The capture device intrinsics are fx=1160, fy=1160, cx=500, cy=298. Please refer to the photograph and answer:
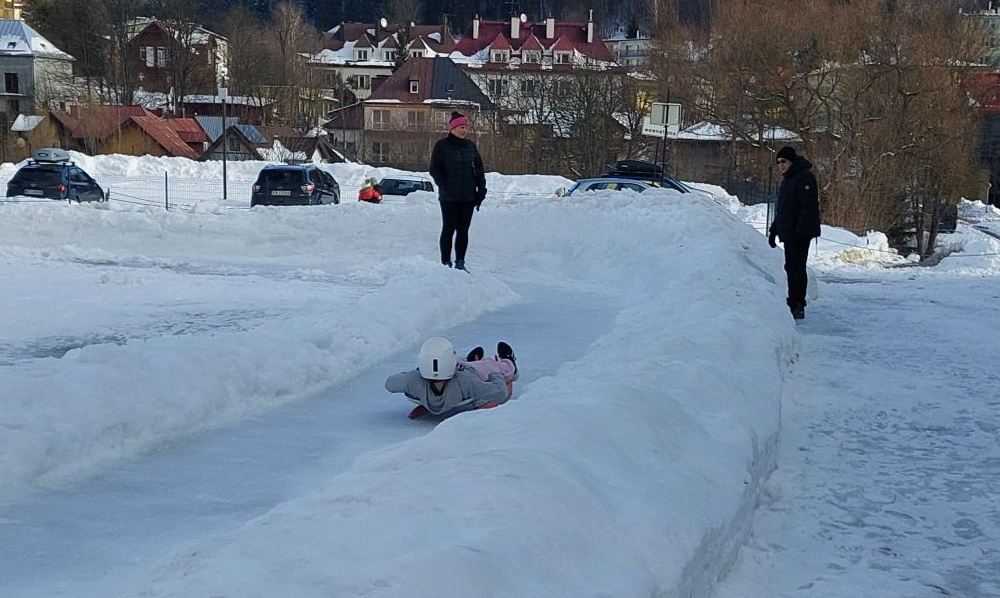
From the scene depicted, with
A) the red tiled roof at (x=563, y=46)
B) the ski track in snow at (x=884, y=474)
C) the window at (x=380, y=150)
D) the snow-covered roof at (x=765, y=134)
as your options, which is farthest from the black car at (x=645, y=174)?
the red tiled roof at (x=563, y=46)

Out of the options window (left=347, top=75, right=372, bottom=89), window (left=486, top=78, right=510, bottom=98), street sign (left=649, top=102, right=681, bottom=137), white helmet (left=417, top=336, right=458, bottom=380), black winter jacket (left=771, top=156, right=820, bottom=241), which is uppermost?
window (left=347, top=75, right=372, bottom=89)

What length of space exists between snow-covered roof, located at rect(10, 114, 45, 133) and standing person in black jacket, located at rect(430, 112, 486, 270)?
199 ft

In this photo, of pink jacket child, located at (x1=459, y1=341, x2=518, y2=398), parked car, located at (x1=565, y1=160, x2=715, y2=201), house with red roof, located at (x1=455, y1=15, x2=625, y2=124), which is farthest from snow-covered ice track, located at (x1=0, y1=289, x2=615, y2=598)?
house with red roof, located at (x1=455, y1=15, x2=625, y2=124)

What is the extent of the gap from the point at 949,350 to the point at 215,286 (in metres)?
8.57

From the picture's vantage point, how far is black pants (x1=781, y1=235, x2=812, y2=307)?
12.9m

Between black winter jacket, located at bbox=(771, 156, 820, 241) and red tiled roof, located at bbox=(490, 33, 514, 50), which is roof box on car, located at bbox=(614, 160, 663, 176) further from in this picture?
red tiled roof, located at bbox=(490, 33, 514, 50)

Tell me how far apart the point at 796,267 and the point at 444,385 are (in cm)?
689

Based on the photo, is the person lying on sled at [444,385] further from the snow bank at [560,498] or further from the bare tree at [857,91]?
the bare tree at [857,91]

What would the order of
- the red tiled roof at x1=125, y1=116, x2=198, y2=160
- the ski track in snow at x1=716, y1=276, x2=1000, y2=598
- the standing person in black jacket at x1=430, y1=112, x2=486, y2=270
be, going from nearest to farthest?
the ski track in snow at x1=716, y1=276, x2=1000, y2=598 → the standing person in black jacket at x1=430, y1=112, x2=486, y2=270 → the red tiled roof at x1=125, y1=116, x2=198, y2=160

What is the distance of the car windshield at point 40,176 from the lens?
3222 centimetres

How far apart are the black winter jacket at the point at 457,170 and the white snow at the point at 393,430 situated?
2.92ft

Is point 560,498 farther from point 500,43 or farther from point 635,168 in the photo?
point 500,43

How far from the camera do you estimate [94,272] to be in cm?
1548

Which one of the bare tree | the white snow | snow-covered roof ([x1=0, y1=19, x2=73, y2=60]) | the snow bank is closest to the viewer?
the snow bank
